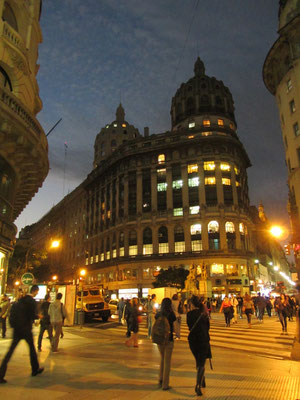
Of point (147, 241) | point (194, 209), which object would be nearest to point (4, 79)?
point (194, 209)

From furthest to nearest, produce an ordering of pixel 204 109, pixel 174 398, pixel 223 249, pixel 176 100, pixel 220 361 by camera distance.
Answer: pixel 176 100
pixel 204 109
pixel 223 249
pixel 220 361
pixel 174 398

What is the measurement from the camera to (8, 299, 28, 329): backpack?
700 cm

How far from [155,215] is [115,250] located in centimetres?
1315

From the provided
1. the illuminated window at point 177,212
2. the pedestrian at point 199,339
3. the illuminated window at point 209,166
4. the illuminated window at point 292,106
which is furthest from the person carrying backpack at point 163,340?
the illuminated window at point 209,166

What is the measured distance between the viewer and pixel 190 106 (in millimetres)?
78500

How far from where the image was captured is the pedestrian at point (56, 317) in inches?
425

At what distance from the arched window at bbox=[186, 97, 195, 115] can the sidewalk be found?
7233 centimetres

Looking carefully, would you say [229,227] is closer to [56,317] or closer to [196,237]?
[196,237]

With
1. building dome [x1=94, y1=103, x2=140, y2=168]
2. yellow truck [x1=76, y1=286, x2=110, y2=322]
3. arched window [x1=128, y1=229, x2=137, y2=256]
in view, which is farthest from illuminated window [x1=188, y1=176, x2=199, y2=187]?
yellow truck [x1=76, y1=286, x2=110, y2=322]

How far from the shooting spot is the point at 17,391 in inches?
236

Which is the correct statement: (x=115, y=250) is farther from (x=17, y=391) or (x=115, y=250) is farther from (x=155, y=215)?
(x=17, y=391)

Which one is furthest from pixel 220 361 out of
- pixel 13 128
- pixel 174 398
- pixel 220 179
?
pixel 220 179

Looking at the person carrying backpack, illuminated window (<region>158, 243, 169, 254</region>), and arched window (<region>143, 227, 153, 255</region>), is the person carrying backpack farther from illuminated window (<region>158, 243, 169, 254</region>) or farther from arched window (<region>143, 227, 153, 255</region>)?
arched window (<region>143, 227, 153, 255</region>)

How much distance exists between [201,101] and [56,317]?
73.9 meters
